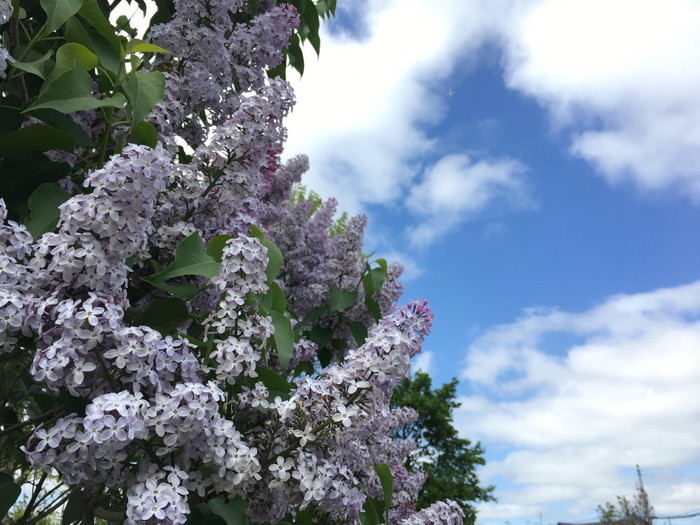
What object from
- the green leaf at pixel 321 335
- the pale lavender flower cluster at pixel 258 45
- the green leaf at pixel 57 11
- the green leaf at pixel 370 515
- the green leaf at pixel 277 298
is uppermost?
the pale lavender flower cluster at pixel 258 45

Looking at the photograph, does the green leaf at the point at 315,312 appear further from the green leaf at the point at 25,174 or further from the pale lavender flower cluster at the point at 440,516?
the green leaf at the point at 25,174

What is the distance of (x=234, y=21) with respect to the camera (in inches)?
154

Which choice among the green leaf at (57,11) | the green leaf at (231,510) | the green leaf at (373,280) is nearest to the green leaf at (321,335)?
the green leaf at (373,280)

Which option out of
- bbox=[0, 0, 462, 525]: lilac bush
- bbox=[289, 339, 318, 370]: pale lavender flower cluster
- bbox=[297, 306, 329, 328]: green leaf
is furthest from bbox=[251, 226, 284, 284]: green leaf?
bbox=[297, 306, 329, 328]: green leaf

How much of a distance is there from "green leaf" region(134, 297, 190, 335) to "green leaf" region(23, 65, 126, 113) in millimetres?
663

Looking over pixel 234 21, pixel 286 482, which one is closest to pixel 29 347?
pixel 286 482

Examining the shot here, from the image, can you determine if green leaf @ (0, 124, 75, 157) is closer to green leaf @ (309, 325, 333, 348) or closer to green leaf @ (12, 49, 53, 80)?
green leaf @ (12, 49, 53, 80)

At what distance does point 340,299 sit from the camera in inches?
172

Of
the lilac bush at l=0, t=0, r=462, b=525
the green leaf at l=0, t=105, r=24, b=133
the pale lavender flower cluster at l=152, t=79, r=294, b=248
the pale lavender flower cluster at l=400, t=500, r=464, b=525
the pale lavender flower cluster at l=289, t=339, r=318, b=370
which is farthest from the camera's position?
the pale lavender flower cluster at l=289, t=339, r=318, b=370

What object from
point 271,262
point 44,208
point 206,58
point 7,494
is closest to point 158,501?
point 7,494

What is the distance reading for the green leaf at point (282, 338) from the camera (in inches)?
87.8

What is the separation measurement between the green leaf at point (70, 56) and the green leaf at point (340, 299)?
2289mm

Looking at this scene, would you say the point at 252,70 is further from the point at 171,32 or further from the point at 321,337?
the point at 321,337

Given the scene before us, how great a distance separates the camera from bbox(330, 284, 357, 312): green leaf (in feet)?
14.1
